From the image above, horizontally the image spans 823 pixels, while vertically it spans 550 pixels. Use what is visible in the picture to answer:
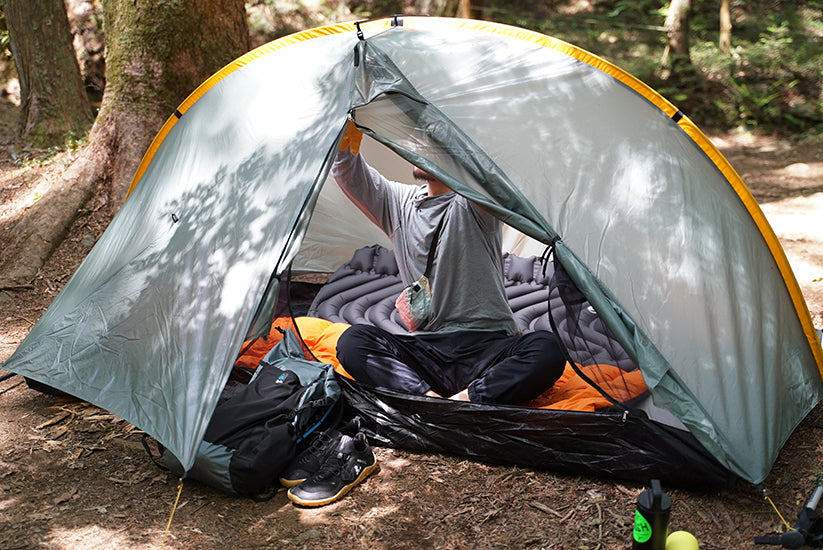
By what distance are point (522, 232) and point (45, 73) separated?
4718 mm

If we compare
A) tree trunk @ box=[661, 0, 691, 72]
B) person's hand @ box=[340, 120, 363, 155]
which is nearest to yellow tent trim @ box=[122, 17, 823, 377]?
person's hand @ box=[340, 120, 363, 155]

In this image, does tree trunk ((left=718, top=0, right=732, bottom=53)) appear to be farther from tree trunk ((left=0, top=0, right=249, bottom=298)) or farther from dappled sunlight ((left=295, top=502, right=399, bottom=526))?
dappled sunlight ((left=295, top=502, right=399, bottom=526))

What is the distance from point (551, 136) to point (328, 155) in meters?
0.88

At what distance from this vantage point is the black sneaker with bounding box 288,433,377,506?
2670mm

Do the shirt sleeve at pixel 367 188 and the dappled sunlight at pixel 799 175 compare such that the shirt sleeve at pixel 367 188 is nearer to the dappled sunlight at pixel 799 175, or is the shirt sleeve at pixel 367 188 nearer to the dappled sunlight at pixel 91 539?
the dappled sunlight at pixel 91 539

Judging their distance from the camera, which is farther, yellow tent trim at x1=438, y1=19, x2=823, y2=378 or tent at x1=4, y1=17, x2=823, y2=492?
yellow tent trim at x1=438, y1=19, x2=823, y2=378

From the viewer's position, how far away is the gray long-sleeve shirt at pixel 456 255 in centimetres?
318

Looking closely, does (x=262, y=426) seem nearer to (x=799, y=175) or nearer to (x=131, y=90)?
(x=131, y=90)

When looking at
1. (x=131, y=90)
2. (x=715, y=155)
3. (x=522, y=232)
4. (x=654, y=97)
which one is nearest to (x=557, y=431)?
(x=522, y=232)

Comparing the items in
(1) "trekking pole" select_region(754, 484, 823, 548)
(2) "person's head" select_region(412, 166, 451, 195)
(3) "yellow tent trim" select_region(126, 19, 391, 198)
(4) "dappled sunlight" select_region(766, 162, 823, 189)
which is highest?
(3) "yellow tent trim" select_region(126, 19, 391, 198)

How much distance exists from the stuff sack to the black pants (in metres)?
0.18

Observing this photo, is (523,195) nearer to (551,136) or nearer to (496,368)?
(551,136)

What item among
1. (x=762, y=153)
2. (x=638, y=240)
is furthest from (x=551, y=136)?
(x=762, y=153)

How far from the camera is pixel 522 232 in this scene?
286 centimetres
